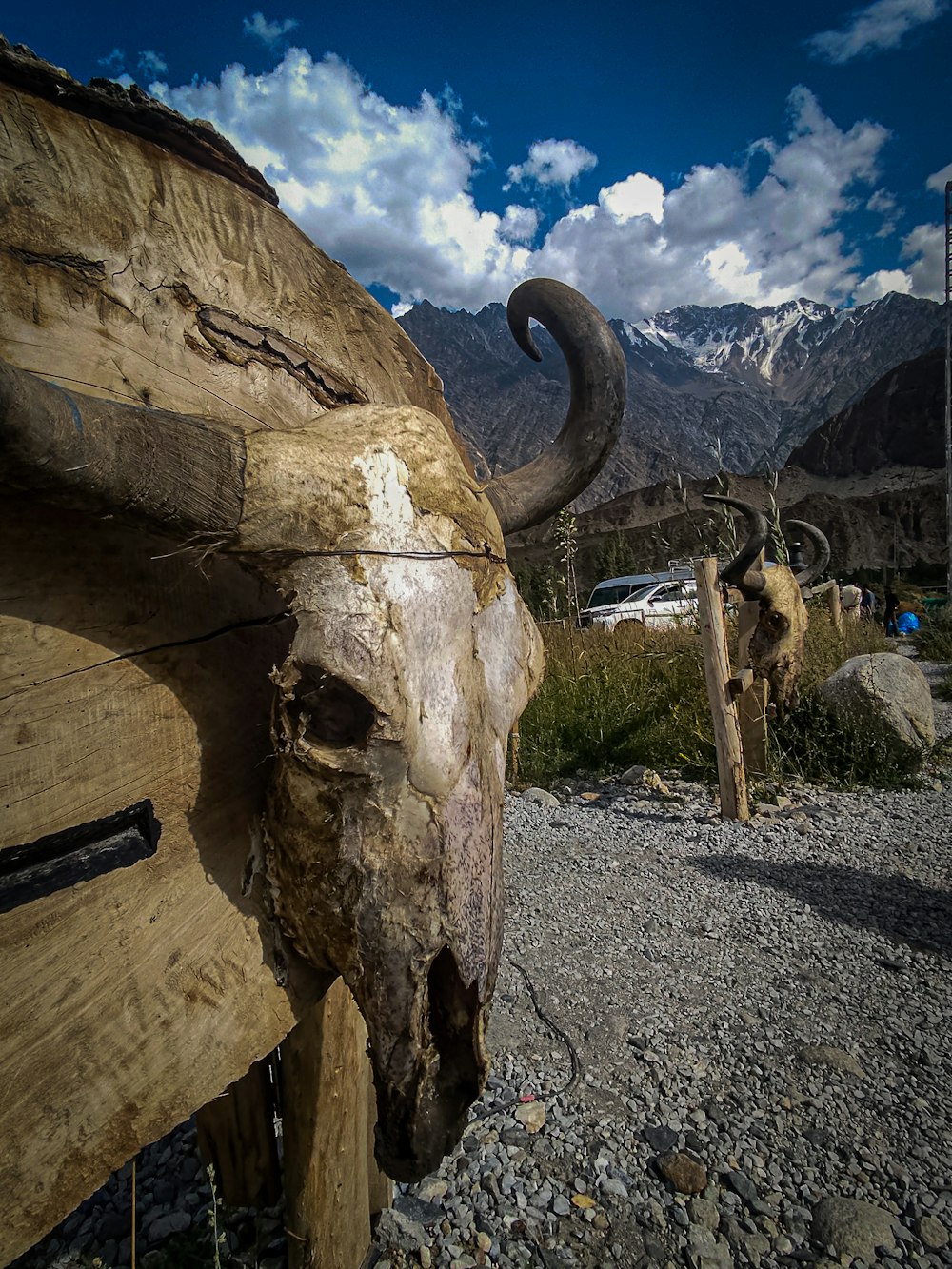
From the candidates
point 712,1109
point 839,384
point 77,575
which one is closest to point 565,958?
point 712,1109

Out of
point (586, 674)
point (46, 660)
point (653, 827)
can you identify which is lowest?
point (653, 827)

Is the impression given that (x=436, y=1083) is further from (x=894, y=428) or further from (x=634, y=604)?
(x=894, y=428)

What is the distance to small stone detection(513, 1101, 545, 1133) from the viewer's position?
96.9 inches

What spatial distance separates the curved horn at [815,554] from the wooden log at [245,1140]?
272 inches

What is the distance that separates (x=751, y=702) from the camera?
594 centimetres

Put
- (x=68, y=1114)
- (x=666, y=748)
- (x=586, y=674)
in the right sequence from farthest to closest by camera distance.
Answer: (x=586, y=674), (x=666, y=748), (x=68, y=1114)

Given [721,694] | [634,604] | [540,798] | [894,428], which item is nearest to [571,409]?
[721,694]

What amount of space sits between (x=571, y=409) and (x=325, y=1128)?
1.72 m

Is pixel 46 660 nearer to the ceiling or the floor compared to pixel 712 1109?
nearer to the ceiling

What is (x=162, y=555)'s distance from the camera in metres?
1.05

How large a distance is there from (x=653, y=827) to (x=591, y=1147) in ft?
10.8

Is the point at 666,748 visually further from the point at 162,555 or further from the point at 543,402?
the point at 543,402

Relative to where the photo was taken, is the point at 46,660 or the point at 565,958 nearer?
the point at 46,660

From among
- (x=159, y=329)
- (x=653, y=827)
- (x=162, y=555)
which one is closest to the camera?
(x=162, y=555)
